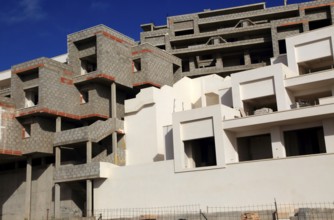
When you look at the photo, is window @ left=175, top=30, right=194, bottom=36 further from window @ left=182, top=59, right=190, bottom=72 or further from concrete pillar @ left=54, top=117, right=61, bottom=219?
concrete pillar @ left=54, top=117, right=61, bottom=219

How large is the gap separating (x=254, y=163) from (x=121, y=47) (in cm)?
2132

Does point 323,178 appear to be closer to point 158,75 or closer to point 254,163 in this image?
point 254,163

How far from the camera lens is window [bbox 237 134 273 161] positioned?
1518 inches

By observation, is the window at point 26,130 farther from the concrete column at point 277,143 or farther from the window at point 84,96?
the concrete column at point 277,143

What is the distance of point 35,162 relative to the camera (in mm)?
47625

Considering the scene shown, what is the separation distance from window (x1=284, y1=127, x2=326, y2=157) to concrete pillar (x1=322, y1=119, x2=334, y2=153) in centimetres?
441

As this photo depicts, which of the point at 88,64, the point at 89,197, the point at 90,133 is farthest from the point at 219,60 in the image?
the point at 89,197

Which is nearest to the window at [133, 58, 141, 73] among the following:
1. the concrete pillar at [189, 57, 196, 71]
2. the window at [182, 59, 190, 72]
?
the concrete pillar at [189, 57, 196, 71]

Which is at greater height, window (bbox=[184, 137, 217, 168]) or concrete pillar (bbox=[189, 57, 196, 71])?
concrete pillar (bbox=[189, 57, 196, 71])

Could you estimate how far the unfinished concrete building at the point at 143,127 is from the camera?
113ft

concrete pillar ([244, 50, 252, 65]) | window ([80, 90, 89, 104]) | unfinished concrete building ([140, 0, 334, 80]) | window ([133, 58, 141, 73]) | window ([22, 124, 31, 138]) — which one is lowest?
window ([22, 124, 31, 138])

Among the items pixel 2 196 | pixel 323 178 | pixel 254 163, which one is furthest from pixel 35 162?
pixel 323 178

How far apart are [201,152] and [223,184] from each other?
8036mm

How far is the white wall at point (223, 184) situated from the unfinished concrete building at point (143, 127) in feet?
0.30
